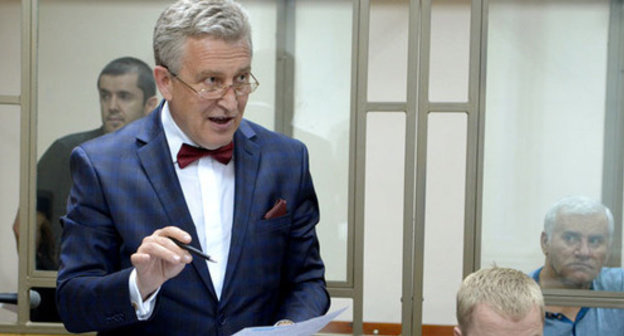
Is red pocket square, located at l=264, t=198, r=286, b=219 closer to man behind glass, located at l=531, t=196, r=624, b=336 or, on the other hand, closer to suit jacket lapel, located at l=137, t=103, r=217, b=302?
suit jacket lapel, located at l=137, t=103, r=217, b=302

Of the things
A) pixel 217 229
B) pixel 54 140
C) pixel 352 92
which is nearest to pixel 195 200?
pixel 217 229

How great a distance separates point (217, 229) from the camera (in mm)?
2008

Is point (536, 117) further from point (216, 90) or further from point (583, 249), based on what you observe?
point (216, 90)

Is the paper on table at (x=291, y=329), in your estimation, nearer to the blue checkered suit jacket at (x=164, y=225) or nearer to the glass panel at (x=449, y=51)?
the blue checkered suit jacket at (x=164, y=225)

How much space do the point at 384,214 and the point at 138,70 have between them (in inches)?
44.5

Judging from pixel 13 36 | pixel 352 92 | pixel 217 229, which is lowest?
pixel 217 229

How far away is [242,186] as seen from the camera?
2006 mm

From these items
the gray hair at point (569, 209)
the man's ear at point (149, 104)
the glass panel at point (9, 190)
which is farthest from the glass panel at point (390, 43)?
the glass panel at point (9, 190)

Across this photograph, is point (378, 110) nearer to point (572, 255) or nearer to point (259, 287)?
point (572, 255)

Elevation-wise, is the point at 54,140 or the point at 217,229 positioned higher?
the point at 54,140

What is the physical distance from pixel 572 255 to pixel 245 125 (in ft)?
5.33

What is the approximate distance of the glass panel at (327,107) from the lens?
3.18 meters

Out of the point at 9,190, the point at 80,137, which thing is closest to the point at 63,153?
the point at 80,137

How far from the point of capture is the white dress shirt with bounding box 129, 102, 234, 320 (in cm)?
199
